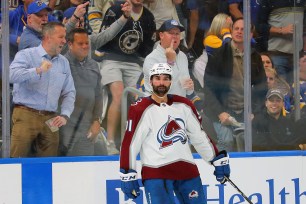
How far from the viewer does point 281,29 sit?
6.64 m

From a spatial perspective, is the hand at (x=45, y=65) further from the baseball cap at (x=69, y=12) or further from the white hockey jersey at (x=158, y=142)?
the white hockey jersey at (x=158, y=142)

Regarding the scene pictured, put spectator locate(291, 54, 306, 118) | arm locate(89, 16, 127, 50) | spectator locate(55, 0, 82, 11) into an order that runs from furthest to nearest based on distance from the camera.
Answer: spectator locate(291, 54, 306, 118) → arm locate(89, 16, 127, 50) → spectator locate(55, 0, 82, 11)

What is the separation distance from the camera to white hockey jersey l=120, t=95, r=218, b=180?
215 inches

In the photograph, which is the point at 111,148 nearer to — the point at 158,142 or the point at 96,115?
the point at 96,115

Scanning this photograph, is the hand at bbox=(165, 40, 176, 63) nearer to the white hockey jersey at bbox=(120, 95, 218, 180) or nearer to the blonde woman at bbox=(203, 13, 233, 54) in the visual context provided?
the blonde woman at bbox=(203, 13, 233, 54)

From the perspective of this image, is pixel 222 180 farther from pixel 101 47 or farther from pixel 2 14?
pixel 2 14

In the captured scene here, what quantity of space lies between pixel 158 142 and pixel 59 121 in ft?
3.15

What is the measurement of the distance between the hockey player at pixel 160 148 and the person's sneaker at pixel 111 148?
0.73 metres

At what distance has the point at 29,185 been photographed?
599 cm

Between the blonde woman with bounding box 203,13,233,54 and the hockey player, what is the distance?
98 cm

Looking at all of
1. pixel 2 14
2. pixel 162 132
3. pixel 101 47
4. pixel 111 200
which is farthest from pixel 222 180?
pixel 2 14

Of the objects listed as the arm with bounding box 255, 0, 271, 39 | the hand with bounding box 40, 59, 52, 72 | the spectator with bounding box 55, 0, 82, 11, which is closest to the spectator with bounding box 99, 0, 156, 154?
the spectator with bounding box 55, 0, 82, 11

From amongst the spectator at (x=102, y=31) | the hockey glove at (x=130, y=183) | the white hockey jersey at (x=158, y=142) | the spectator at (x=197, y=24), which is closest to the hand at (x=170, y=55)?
the spectator at (x=197, y=24)

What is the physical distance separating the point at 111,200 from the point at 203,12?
1540 mm
